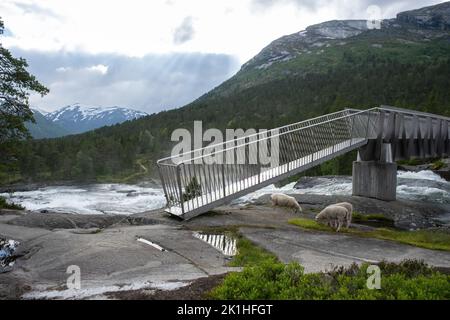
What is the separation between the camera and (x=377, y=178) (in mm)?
27312

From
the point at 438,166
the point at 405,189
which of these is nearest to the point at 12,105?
the point at 405,189

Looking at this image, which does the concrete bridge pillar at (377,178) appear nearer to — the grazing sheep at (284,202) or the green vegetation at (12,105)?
the grazing sheep at (284,202)

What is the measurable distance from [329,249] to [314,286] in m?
4.94

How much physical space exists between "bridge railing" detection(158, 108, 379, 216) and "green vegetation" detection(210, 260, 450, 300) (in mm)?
8909

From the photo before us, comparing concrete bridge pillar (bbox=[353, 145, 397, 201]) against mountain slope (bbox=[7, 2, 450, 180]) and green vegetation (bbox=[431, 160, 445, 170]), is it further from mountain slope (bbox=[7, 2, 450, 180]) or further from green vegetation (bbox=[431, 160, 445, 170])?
mountain slope (bbox=[7, 2, 450, 180])

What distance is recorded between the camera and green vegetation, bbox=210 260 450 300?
5.55 metres

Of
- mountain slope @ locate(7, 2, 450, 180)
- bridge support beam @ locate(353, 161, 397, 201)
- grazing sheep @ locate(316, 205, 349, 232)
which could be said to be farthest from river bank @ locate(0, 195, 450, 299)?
mountain slope @ locate(7, 2, 450, 180)

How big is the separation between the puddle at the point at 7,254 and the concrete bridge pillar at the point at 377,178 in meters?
22.5

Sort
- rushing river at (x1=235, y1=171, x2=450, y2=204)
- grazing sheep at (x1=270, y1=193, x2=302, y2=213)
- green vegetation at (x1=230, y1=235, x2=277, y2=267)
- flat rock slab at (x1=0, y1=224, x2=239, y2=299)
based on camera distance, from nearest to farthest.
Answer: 1. flat rock slab at (x1=0, y1=224, x2=239, y2=299)
2. green vegetation at (x1=230, y1=235, x2=277, y2=267)
3. grazing sheep at (x1=270, y1=193, x2=302, y2=213)
4. rushing river at (x1=235, y1=171, x2=450, y2=204)

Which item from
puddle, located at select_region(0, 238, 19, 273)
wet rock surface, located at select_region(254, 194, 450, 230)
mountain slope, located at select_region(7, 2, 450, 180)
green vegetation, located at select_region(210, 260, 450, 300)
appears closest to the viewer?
green vegetation, located at select_region(210, 260, 450, 300)

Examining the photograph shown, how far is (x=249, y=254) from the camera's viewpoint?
953 cm

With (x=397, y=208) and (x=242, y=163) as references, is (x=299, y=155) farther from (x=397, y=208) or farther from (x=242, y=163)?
(x=397, y=208)

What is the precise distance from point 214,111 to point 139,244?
463ft
